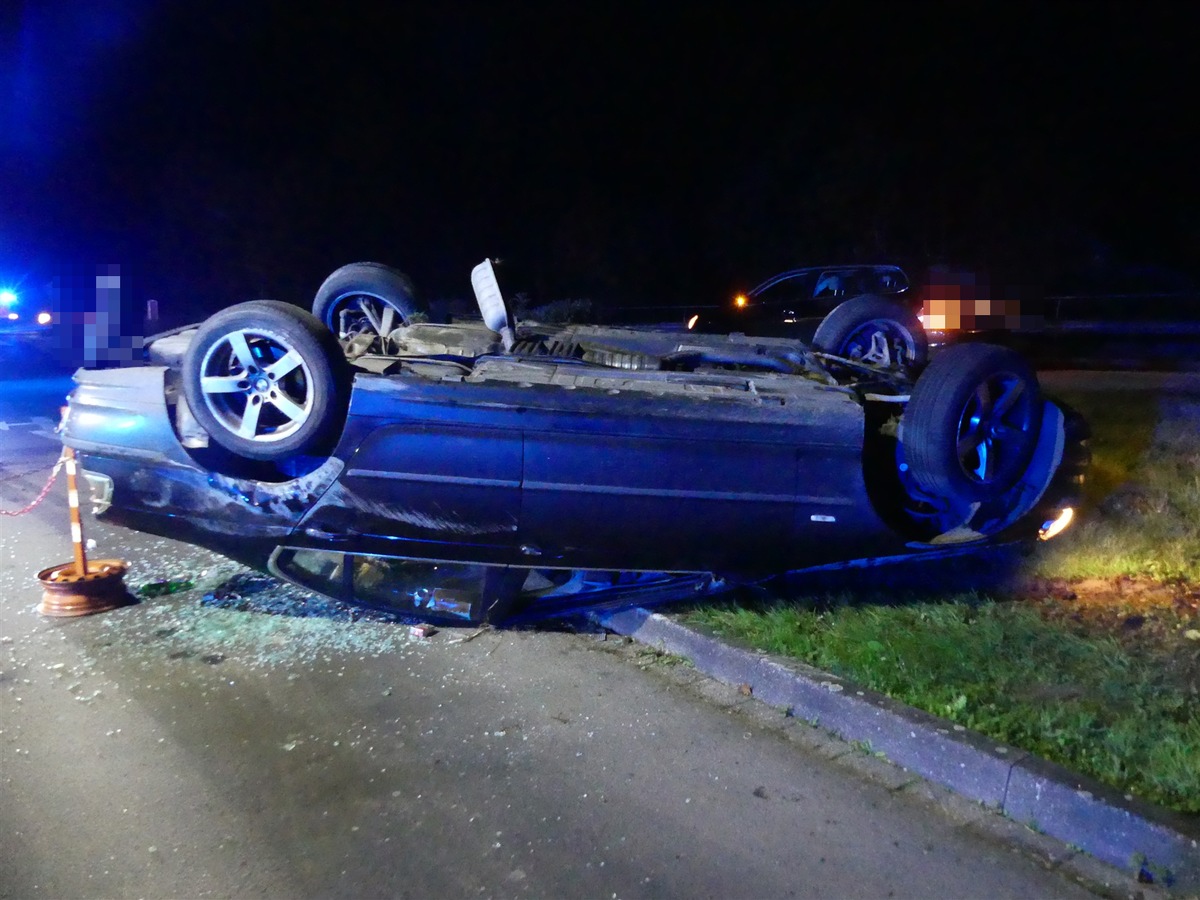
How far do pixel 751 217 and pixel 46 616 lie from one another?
28.5 metres

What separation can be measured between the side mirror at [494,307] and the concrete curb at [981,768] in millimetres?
2090

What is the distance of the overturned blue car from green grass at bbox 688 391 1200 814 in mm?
412

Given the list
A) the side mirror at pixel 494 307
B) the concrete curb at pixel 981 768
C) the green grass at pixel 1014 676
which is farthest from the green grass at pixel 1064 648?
the side mirror at pixel 494 307

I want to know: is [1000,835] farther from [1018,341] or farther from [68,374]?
[68,374]

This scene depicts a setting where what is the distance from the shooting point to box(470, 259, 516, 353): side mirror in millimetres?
5758

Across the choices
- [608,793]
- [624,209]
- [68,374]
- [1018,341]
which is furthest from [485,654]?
[624,209]

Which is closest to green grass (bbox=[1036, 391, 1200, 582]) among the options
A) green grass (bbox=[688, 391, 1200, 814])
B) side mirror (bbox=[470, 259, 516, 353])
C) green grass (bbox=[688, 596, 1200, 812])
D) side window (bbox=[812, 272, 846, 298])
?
green grass (bbox=[688, 391, 1200, 814])

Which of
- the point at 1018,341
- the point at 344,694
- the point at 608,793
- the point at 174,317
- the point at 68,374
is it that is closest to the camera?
the point at 608,793

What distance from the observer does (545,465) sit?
4.46m

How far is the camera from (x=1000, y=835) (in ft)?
11.1

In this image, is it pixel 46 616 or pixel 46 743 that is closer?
pixel 46 743

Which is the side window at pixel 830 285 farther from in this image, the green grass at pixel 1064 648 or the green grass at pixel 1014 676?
the green grass at pixel 1014 676

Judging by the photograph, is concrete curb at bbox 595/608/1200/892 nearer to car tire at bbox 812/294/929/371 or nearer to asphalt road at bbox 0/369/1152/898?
asphalt road at bbox 0/369/1152/898

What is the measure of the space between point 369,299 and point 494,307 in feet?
4.74
